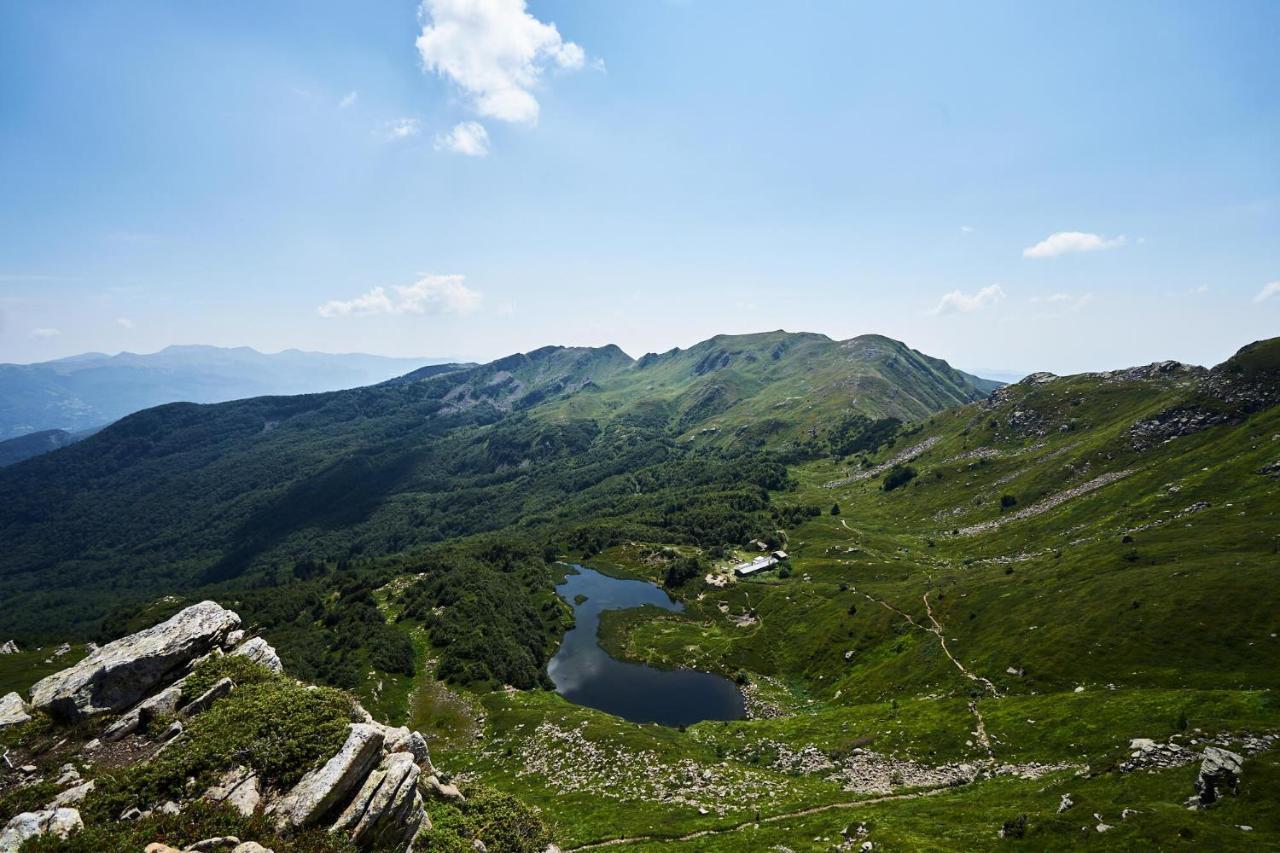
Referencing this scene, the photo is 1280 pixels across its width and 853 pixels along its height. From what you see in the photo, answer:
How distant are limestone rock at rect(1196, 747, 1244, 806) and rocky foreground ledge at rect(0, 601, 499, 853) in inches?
1794

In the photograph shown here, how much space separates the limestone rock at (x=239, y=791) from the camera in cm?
2394

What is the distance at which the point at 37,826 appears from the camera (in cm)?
2058

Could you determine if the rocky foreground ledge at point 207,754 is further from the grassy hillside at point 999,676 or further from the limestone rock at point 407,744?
the grassy hillside at point 999,676

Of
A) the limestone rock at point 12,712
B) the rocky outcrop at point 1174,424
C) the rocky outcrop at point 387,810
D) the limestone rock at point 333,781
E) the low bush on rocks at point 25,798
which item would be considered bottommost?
the rocky outcrop at point 387,810

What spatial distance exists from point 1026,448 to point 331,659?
221694 millimetres

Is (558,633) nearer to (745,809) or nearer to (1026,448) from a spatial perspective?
(745,809)

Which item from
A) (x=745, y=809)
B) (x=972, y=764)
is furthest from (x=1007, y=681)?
(x=745, y=809)

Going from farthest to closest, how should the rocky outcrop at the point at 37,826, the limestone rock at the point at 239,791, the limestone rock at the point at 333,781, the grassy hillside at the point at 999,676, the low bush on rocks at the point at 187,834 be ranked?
the grassy hillside at the point at 999,676, the limestone rock at the point at 333,781, the limestone rock at the point at 239,791, the low bush on rocks at the point at 187,834, the rocky outcrop at the point at 37,826

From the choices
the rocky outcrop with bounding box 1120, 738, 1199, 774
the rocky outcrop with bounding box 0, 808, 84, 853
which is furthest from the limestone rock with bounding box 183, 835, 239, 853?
the rocky outcrop with bounding box 1120, 738, 1199, 774

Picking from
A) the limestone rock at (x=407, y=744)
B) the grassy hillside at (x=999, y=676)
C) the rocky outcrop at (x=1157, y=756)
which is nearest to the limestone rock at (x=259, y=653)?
the limestone rock at (x=407, y=744)

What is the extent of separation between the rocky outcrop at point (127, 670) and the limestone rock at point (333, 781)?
15.4 metres

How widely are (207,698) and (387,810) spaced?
14594mm

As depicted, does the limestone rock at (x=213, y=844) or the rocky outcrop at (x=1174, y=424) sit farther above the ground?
the rocky outcrop at (x=1174, y=424)

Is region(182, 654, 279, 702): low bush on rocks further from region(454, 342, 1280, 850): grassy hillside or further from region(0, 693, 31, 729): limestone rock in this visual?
region(454, 342, 1280, 850): grassy hillside
